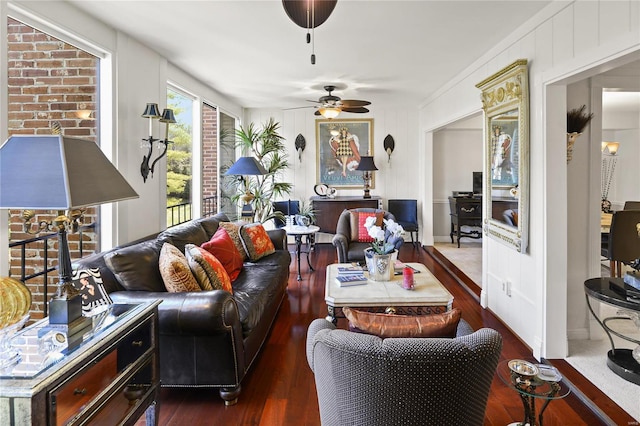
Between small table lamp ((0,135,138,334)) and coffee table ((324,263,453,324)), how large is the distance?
5.22ft

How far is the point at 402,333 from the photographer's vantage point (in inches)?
54.8

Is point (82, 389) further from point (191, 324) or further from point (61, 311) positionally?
point (191, 324)

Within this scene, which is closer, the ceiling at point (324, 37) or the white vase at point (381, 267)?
the ceiling at point (324, 37)

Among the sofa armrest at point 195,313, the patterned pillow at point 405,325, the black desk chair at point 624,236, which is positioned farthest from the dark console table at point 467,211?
the patterned pillow at point 405,325

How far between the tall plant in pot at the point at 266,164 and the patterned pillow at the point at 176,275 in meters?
3.05

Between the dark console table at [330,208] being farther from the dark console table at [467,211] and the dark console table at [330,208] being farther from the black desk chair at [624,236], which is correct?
the black desk chair at [624,236]

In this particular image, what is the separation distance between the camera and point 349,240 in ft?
16.7

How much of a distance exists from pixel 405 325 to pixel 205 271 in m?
1.60

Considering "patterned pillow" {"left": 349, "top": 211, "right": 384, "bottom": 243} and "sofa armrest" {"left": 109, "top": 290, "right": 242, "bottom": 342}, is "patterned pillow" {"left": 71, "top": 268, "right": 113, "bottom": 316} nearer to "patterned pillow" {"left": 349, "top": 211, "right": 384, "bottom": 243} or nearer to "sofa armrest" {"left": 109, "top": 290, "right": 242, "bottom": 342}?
"sofa armrest" {"left": 109, "top": 290, "right": 242, "bottom": 342}

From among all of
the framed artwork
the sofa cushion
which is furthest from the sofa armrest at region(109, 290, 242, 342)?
the framed artwork

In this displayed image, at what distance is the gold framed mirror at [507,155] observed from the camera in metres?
3.01

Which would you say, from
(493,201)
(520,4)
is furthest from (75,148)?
(493,201)

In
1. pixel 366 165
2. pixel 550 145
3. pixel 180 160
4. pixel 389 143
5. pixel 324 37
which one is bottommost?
pixel 550 145

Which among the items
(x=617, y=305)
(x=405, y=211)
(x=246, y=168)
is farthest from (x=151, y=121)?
(x=405, y=211)
